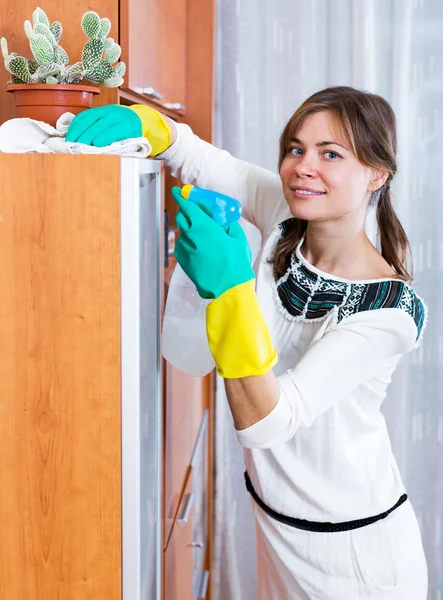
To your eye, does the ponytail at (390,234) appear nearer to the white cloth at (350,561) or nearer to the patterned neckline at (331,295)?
the patterned neckline at (331,295)

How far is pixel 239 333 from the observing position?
1.05 m

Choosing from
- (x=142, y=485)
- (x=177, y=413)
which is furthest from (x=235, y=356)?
(x=177, y=413)

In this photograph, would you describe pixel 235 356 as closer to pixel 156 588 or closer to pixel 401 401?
pixel 156 588

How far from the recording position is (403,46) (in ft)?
6.86

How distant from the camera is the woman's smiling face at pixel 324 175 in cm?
125

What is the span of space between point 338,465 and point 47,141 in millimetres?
741

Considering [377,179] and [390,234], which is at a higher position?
[377,179]

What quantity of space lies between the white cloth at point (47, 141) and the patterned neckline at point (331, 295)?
1.26 feet

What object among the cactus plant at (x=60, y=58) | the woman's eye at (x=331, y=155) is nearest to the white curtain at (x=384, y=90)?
the woman's eye at (x=331, y=155)

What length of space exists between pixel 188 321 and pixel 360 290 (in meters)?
0.29

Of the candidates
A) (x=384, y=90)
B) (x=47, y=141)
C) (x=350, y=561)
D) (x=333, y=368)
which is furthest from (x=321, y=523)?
(x=384, y=90)

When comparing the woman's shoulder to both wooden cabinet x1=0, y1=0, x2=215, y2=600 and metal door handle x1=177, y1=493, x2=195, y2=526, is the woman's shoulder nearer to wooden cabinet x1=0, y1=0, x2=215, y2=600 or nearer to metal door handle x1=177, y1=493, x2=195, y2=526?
wooden cabinet x1=0, y1=0, x2=215, y2=600

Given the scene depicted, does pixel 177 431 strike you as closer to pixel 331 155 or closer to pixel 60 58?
pixel 331 155

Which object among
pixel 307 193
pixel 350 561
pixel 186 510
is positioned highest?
pixel 307 193
